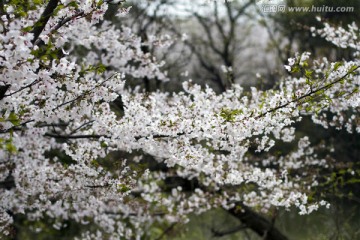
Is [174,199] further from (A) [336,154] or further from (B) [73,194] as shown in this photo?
(A) [336,154]

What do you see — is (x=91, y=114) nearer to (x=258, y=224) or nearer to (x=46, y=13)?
(x=46, y=13)

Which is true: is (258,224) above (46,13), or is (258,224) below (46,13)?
below

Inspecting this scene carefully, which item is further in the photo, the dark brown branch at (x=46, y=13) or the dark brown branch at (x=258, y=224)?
the dark brown branch at (x=258, y=224)

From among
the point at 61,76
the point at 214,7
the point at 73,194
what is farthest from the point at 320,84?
the point at 214,7

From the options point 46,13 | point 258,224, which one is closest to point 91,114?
point 46,13

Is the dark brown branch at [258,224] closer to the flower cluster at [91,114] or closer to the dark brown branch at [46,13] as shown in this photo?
the flower cluster at [91,114]

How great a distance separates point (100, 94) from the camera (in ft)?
13.3

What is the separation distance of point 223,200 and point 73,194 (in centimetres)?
302

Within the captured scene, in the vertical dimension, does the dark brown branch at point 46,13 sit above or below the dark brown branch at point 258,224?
above

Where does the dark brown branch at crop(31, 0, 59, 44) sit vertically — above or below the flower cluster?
above

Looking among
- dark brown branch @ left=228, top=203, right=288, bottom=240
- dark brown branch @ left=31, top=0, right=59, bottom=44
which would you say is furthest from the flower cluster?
dark brown branch @ left=228, top=203, right=288, bottom=240

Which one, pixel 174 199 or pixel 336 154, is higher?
pixel 336 154

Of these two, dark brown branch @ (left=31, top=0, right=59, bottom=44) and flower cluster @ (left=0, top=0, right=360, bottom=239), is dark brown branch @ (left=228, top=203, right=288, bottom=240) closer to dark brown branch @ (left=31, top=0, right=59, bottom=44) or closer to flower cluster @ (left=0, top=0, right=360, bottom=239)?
flower cluster @ (left=0, top=0, right=360, bottom=239)

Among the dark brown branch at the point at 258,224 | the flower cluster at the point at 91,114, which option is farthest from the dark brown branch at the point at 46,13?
the dark brown branch at the point at 258,224
